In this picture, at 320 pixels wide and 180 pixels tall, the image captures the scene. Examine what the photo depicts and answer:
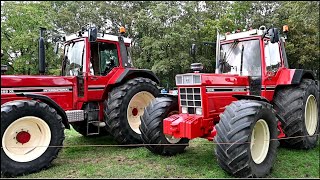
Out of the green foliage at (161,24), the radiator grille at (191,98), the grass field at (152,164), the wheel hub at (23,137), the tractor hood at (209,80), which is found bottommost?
the grass field at (152,164)

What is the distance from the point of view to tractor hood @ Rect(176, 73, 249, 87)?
4.78 meters

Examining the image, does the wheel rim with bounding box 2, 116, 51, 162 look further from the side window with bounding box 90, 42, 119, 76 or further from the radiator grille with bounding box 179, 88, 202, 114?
the radiator grille with bounding box 179, 88, 202, 114

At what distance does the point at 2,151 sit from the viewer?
437 cm

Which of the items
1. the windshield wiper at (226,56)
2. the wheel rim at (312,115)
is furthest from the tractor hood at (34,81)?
the wheel rim at (312,115)

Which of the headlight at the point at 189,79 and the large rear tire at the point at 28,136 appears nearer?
the large rear tire at the point at 28,136

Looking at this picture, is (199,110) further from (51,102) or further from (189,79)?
(51,102)

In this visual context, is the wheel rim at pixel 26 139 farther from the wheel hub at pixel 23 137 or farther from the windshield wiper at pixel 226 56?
the windshield wiper at pixel 226 56

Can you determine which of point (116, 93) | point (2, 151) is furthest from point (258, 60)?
point (2, 151)

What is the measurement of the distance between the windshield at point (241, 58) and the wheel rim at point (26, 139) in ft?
11.4

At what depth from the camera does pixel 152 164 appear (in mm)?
4992

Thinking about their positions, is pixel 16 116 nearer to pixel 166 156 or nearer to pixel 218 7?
pixel 166 156

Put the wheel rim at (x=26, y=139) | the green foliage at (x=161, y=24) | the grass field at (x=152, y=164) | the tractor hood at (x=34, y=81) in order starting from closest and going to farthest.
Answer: the grass field at (x=152, y=164), the wheel rim at (x=26, y=139), the tractor hood at (x=34, y=81), the green foliage at (x=161, y=24)

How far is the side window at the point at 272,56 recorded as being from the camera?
5746 millimetres

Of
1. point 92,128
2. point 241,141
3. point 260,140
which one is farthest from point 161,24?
point 241,141
